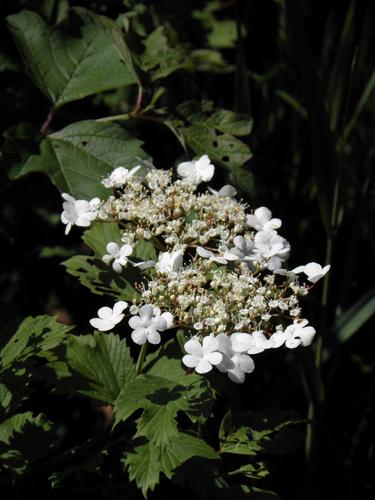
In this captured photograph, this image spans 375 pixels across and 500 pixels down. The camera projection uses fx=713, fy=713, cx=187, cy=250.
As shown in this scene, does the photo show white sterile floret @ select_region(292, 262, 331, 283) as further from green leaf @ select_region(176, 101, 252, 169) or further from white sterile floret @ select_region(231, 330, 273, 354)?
Result: green leaf @ select_region(176, 101, 252, 169)

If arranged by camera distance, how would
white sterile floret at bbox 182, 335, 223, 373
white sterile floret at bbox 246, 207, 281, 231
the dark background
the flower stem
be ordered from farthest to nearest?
the dark background, white sterile floret at bbox 246, 207, 281, 231, the flower stem, white sterile floret at bbox 182, 335, 223, 373

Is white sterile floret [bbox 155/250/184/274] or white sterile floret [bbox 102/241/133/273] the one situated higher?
white sterile floret [bbox 155/250/184/274]

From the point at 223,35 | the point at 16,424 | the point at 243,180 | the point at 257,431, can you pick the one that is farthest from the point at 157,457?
the point at 223,35

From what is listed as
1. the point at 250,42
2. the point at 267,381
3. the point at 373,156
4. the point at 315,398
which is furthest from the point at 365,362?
the point at 250,42

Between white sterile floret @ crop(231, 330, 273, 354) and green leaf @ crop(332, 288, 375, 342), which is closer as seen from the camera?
white sterile floret @ crop(231, 330, 273, 354)

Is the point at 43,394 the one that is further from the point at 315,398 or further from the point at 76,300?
the point at 315,398

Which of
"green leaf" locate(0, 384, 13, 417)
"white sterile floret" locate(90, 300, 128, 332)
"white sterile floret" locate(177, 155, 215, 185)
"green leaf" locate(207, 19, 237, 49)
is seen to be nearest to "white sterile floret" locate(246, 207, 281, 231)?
"white sterile floret" locate(177, 155, 215, 185)

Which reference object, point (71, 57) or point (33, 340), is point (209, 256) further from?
point (71, 57)
